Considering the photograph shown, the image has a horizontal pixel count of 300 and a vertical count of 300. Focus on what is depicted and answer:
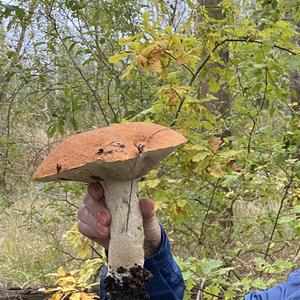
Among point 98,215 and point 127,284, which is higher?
point 98,215

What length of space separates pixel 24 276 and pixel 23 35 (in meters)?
1.95

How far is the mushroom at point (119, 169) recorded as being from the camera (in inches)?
46.4

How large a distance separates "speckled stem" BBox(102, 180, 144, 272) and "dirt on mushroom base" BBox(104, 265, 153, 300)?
0.02m

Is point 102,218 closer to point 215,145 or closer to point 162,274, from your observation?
point 162,274

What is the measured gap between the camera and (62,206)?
12.2ft

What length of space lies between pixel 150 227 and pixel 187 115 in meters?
1.16

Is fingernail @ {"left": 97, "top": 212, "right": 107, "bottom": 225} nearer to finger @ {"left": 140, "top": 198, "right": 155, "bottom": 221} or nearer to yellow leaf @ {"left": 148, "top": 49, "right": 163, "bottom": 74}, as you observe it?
finger @ {"left": 140, "top": 198, "right": 155, "bottom": 221}

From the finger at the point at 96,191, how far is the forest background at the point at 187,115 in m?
0.81

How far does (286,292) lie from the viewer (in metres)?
1.40

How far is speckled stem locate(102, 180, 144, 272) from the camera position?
129 cm

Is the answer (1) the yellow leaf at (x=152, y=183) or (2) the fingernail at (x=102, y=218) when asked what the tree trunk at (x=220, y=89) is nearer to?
→ (1) the yellow leaf at (x=152, y=183)

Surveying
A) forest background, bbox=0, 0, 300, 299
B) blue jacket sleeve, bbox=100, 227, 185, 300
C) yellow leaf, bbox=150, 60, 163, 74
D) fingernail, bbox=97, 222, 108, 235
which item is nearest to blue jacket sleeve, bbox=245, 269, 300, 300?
blue jacket sleeve, bbox=100, 227, 185, 300

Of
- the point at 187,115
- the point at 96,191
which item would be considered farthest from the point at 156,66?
the point at 96,191

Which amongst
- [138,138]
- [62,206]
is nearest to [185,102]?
[138,138]
